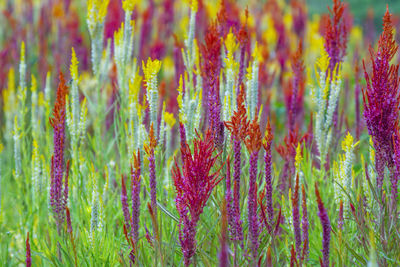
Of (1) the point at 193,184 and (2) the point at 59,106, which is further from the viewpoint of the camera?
(2) the point at 59,106

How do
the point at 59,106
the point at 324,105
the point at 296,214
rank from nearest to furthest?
1. the point at 296,214
2. the point at 59,106
3. the point at 324,105

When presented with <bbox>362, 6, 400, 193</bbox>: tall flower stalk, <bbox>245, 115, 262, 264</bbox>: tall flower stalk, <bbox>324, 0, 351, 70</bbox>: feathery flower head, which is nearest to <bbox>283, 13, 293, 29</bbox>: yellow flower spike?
<bbox>324, 0, 351, 70</bbox>: feathery flower head

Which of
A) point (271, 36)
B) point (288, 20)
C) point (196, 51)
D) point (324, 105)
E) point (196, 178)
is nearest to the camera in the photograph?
point (196, 178)

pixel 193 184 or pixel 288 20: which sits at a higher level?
pixel 288 20

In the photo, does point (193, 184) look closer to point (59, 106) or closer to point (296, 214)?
point (296, 214)

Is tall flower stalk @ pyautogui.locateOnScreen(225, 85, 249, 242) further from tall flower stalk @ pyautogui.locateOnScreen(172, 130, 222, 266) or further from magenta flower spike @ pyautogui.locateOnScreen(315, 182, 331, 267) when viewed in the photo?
magenta flower spike @ pyautogui.locateOnScreen(315, 182, 331, 267)

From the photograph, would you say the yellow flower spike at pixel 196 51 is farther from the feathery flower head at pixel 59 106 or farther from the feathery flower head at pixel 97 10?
the feathery flower head at pixel 59 106

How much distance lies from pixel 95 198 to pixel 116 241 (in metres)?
0.42

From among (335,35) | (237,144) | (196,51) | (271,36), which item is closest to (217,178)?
(237,144)

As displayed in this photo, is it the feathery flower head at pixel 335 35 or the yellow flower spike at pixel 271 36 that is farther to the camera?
the yellow flower spike at pixel 271 36

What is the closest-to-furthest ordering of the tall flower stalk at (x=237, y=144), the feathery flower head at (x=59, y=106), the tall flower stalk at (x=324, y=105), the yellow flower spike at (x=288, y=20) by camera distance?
the tall flower stalk at (x=237, y=144), the feathery flower head at (x=59, y=106), the tall flower stalk at (x=324, y=105), the yellow flower spike at (x=288, y=20)

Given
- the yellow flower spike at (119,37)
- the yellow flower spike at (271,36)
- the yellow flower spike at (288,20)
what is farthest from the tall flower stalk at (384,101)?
the yellow flower spike at (288,20)

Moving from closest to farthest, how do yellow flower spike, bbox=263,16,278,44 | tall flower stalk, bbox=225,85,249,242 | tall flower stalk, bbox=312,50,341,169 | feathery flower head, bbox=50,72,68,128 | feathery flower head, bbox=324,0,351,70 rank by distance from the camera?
tall flower stalk, bbox=225,85,249,242 → feathery flower head, bbox=50,72,68,128 → tall flower stalk, bbox=312,50,341,169 → feathery flower head, bbox=324,0,351,70 → yellow flower spike, bbox=263,16,278,44

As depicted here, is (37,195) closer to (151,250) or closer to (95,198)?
(95,198)
